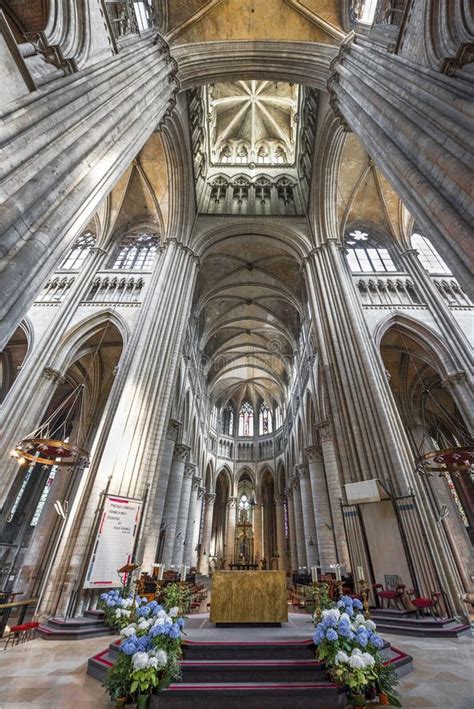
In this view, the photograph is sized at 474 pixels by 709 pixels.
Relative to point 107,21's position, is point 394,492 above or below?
below

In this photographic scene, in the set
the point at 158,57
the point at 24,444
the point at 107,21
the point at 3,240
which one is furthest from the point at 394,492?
the point at 158,57

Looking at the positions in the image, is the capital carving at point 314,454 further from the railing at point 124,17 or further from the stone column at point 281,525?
the railing at point 124,17

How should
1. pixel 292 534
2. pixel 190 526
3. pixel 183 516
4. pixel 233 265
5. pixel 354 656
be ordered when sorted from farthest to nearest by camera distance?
1. pixel 292 534
2. pixel 233 265
3. pixel 190 526
4. pixel 183 516
5. pixel 354 656

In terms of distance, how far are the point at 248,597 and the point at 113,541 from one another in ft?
14.5

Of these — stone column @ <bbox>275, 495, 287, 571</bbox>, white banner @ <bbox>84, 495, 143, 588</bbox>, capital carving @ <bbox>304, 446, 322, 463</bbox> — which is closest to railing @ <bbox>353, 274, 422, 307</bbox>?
capital carving @ <bbox>304, 446, 322, 463</bbox>

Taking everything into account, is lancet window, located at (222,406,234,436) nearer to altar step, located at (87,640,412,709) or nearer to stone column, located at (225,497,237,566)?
stone column, located at (225,497,237,566)

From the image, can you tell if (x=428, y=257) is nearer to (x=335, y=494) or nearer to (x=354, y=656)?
(x=335, y=494)

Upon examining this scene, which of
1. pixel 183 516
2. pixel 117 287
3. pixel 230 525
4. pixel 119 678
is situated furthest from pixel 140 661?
pixel 230 525

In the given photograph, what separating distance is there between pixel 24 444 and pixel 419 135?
1134 centimetres

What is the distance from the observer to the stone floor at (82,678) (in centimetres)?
340

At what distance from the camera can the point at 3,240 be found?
15.4 feet

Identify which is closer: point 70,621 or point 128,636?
point 128,636

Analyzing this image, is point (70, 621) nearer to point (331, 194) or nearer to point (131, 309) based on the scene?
point (131, 309)

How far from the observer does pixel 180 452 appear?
57.2 feet
